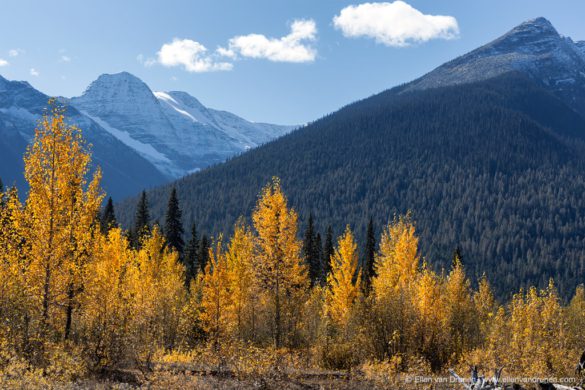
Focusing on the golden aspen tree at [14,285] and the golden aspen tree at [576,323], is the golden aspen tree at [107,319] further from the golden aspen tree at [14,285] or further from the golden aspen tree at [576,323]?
the golden aspen tree at [576,323]

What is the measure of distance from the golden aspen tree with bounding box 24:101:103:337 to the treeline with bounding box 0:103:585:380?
0.04m

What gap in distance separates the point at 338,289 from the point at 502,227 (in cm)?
18472

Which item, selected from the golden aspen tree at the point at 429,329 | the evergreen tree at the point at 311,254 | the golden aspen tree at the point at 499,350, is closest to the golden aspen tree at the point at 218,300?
the golden aspen tree at the point at 429,329

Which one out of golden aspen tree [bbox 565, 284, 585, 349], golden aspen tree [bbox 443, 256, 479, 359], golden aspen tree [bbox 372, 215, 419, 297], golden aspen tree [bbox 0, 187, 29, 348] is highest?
golden aspen tree [bbox 0, 187, 29, 348]

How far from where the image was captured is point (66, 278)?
16.5 meters

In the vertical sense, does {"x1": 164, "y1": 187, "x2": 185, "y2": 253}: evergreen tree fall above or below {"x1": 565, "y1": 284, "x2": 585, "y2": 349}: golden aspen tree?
above

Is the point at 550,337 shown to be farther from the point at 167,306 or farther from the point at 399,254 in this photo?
the point at 167,306

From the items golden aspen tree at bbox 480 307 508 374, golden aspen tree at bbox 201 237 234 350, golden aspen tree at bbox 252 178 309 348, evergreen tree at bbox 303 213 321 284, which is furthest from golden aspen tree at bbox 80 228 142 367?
evergreen tree at bbox 303 213 321 284

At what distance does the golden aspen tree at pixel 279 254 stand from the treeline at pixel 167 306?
0.06 meters

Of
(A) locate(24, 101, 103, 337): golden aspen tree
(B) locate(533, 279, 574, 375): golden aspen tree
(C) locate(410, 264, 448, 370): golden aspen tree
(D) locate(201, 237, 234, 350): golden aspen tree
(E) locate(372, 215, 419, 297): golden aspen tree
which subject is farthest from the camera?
(E) locate(372, 215, 419, 297): golden aspen tree

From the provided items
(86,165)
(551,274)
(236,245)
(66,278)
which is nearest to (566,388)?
(66,278)

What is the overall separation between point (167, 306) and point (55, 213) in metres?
14.3

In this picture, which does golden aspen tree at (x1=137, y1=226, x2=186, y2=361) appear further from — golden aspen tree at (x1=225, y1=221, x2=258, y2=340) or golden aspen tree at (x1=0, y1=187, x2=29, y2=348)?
golden aspen tree at (x1=0, y1=187, x2=29, y2=348)

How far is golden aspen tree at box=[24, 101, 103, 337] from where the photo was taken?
53.0 feet
